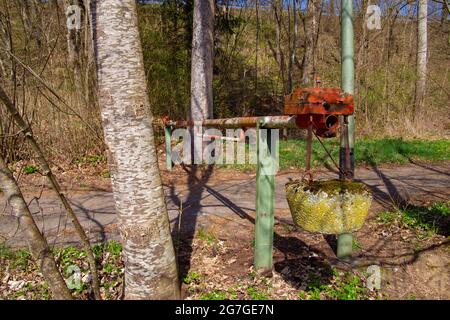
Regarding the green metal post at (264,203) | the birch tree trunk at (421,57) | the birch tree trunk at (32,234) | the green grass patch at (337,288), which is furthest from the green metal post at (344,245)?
the birch tree trunk at (421,57)

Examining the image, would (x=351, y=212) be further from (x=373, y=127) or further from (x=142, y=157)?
(x=373, y=127)

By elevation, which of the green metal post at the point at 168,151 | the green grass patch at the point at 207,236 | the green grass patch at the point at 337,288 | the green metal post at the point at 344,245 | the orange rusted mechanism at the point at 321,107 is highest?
the orange rusted mechanism at the point at 321,107

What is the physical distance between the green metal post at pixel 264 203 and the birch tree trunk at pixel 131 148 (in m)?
0.81

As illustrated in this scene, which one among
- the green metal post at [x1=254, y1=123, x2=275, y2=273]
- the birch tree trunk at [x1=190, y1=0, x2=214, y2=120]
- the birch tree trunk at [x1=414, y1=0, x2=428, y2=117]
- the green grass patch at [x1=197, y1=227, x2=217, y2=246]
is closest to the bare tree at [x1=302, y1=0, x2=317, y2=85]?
the birch tree trunk at [x1=414, y1=0, x2=428, y2=117]

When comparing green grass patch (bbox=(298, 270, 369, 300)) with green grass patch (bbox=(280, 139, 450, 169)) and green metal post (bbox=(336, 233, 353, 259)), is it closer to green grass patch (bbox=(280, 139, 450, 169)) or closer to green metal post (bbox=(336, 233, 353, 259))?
green metal post (bbox=(336, 233, 353, 259))

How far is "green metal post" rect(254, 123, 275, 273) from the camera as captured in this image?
8.88ft

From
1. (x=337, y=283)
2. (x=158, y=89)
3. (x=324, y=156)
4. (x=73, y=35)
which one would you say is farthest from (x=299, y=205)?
(x=158, y=89)

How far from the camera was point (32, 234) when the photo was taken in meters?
2.28

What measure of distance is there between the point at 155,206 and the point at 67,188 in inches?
158

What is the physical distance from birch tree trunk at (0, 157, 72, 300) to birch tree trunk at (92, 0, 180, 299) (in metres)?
0.48

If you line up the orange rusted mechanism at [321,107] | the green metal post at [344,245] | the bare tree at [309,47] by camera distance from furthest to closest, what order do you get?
1. the bare tree at [309,47]
2. the green metal post at [344,245]
3. the orange rusted mechanism at [321,107]

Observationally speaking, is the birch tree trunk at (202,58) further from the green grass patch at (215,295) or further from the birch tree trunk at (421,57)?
the birch tree trunk at (421,57)

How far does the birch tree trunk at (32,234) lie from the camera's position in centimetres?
219

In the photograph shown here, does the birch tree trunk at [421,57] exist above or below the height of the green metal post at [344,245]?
above
